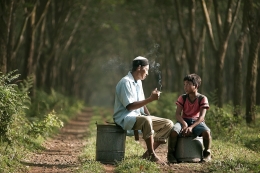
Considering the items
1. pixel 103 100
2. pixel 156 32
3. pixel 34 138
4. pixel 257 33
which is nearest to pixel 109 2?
pixel 156 32

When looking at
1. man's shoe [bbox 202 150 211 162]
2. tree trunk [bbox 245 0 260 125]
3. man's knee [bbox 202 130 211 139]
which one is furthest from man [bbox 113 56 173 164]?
tree trunk [bbox 245 0 260 125]

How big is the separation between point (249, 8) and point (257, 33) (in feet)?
2.53

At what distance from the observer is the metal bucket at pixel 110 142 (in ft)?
32.7

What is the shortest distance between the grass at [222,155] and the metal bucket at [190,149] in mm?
294

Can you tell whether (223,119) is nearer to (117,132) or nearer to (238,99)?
(238,99)

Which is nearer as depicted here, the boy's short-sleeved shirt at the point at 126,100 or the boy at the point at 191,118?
the boy's short-sleeved shirt at the point at 126,100

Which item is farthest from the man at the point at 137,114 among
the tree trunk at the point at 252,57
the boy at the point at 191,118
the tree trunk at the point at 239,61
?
the tree trunk at the point at 239,61

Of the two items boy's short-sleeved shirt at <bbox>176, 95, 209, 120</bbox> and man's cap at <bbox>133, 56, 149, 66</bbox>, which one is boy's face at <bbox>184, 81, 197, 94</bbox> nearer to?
boy's short-sleeved shirt at <bbox>176, 95, 209, 120</bbox>

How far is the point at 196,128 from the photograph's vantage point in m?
9.96

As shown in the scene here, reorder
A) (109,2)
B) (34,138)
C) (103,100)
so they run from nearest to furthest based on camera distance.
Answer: (34,138)
(109,2)
(103,100)

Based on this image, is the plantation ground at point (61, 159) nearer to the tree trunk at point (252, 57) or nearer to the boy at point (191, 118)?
the boy at point (191, 118)

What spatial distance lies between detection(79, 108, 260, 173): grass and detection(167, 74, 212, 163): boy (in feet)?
1.28

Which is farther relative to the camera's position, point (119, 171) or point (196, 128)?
point (196, 128)

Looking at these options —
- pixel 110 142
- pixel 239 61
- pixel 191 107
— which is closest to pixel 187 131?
pixel 191 107
